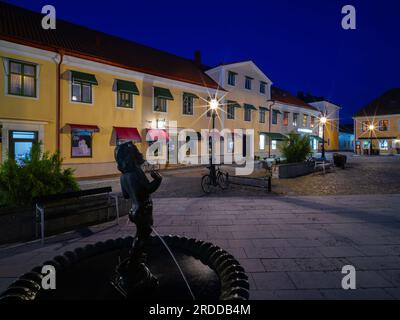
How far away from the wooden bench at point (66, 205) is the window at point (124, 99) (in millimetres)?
14053

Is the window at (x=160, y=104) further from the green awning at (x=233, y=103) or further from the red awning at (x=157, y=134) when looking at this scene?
the green awning at (x=233, y=103)

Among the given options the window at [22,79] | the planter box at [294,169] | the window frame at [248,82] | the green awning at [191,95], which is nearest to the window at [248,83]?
the window frame at [248,82]

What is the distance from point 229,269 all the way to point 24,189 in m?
5.62

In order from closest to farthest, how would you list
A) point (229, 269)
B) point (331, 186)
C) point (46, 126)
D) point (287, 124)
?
point (229, 269)
point (331, 186)
point (46, 126)
point (287, 124)

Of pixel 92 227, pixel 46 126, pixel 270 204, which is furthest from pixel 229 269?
pixel 46 126

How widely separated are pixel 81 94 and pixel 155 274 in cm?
1745

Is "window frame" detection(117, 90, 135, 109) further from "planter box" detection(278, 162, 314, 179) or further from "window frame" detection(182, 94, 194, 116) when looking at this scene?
"planter box" detection(278, 162, 314, 179)

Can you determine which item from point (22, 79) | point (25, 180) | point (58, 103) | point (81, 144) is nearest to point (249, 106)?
point (81, 144)

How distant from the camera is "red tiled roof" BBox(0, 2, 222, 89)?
16578 millimetres

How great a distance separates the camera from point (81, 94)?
59.9 feet

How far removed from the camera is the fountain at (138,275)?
117 inches

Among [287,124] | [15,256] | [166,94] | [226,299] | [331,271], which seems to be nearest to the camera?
[226,299]
